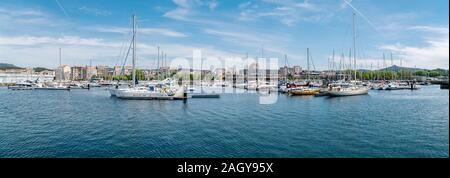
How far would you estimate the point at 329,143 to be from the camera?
8508mm

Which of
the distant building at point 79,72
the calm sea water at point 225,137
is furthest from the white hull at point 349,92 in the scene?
the distant building at point 79,72

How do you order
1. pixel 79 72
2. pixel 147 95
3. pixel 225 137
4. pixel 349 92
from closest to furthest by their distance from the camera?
pixel 225 137, pixel 147 95, pixel 349 92, pixel 79 72

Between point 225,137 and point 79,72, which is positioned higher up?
point 79,72

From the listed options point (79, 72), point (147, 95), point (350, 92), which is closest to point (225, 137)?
point (147, 95)

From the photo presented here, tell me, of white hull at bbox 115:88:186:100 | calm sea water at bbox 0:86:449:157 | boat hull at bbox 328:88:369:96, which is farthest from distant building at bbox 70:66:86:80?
calm sea water at bbox 0:86:449:157

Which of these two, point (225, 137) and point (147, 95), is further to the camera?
point (147, 95)

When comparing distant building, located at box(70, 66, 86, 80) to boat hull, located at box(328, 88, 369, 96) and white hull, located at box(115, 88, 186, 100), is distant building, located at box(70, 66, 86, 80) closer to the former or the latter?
white hull, located at box(115, 88, 186, 100)

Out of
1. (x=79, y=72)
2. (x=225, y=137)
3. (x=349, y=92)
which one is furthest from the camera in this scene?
(x=79, y=72)

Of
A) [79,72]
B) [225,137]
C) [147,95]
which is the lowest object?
[225,137]

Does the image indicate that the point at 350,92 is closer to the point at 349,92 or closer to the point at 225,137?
the point at 349,92

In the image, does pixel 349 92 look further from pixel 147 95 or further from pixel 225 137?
pixel 225 137
